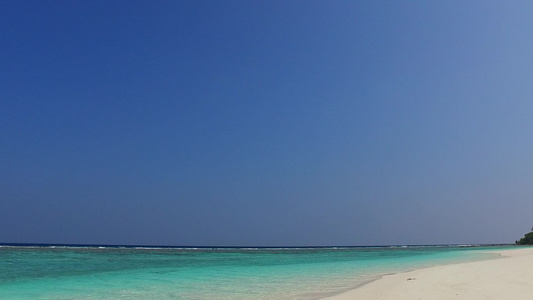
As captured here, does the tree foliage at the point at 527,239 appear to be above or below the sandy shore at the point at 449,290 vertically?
above

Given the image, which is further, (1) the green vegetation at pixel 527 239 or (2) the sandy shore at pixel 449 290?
(1) the green vegetation at pixel 527 239

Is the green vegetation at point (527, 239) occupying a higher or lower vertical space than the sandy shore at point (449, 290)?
higher

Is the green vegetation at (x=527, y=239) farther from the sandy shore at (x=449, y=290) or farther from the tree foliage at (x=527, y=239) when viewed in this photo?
the sandy shore at (x=449, y=290)

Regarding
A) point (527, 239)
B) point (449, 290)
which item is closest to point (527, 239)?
point (527, 239)

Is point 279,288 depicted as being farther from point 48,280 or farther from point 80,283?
point 48,280

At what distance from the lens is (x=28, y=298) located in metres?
8.91

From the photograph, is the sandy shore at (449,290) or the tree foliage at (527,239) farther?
the tree foliage at (527,239)

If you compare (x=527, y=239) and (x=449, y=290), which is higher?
(x=527, y=239)

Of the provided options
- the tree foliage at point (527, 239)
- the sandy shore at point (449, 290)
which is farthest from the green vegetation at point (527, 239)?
the sandy shore at point (449, 290)

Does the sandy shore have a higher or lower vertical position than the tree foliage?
lower

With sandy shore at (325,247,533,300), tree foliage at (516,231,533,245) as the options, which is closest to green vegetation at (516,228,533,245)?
tree foliage at (516,231,533,245)

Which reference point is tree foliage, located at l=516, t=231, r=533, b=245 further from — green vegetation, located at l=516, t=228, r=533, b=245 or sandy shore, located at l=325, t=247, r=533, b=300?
sandy shore, located at l=325, t=247, r=533, b=300

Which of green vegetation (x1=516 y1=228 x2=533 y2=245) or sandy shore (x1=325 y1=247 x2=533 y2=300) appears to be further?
green vegetation (x1=516 y1=228 x2=533 y2=245)

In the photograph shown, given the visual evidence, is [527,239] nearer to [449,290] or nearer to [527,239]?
[527,239]
